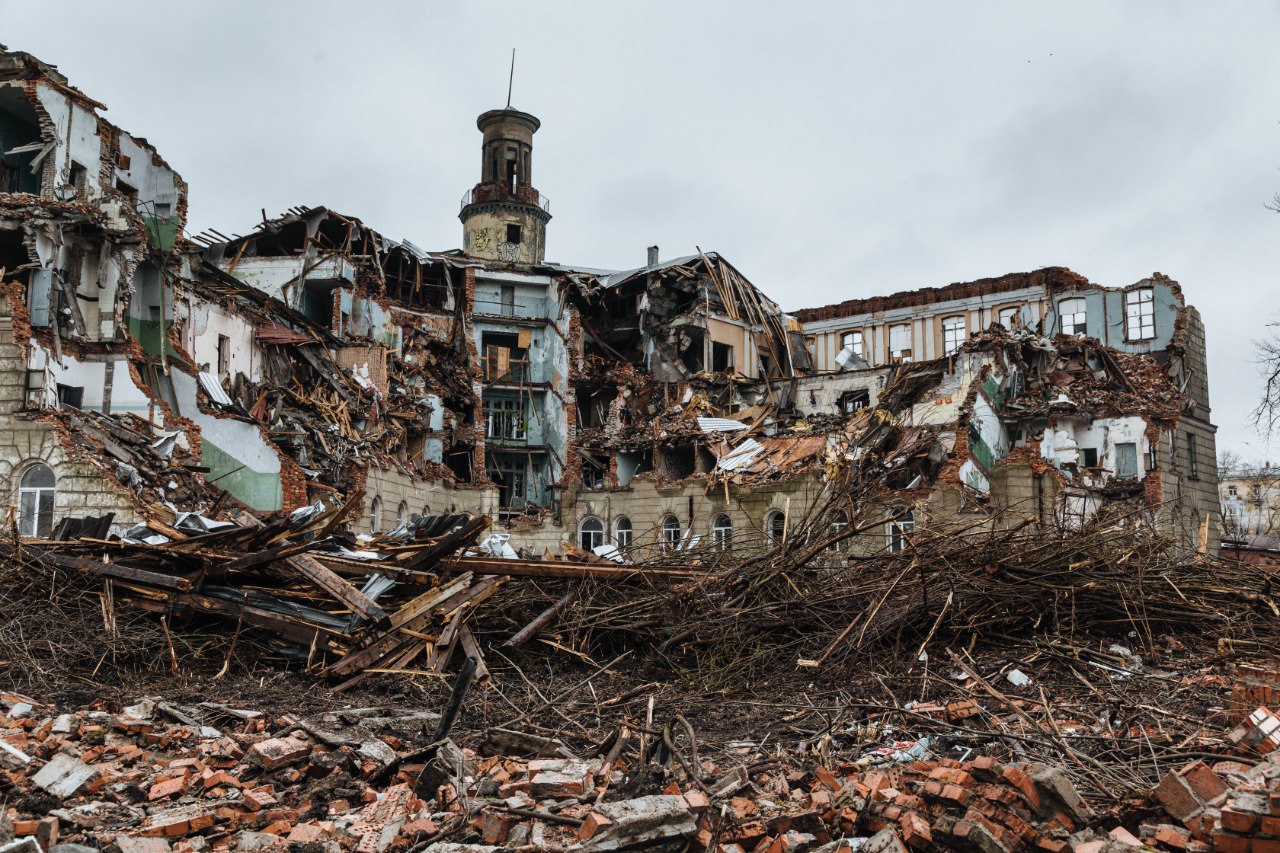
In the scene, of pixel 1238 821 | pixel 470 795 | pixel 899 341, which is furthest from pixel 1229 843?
pixel 899 341

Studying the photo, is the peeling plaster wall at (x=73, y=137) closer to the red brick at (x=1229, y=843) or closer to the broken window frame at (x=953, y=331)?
the red brick at (x=1229, y=843)

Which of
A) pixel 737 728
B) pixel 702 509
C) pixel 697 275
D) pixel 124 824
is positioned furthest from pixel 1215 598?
pixel 697 275

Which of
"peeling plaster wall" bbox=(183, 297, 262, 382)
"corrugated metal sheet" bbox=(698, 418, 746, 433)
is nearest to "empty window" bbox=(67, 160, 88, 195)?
"peeling plaster wall" bbox=(183, 297, 262, 382)

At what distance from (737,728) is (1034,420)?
26.5 m

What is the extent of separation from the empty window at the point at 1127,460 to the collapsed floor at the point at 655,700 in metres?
21.9

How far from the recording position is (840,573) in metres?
10.4

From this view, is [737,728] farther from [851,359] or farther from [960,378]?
[851,359]

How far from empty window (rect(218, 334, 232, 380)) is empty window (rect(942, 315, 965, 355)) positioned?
26.4 metres

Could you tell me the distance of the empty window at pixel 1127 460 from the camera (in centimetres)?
3108

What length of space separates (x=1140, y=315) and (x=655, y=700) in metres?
33.5

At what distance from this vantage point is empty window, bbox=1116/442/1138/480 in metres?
31.1

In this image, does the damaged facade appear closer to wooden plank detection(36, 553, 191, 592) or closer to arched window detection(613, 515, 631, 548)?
arched window detection(613, 515, 631, 548)

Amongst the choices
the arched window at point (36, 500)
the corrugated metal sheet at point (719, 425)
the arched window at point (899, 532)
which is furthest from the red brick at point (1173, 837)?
the corrugated metal sheet at point (719, 425)

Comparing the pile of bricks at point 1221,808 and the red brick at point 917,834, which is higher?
the pile of bricks at point 1221,808
